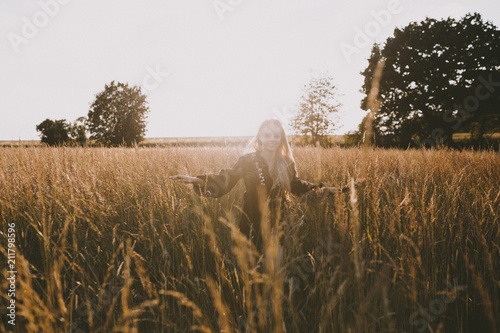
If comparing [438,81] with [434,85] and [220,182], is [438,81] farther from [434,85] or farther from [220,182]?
[220,182]

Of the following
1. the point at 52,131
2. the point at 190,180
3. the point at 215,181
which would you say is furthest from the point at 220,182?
the point at 52,131

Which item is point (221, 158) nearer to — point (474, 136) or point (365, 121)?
point (365, 121)

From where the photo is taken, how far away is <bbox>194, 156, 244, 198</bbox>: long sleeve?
6.89 ft

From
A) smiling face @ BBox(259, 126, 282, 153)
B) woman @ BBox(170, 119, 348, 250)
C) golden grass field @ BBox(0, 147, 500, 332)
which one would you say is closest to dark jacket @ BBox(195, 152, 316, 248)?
woman @ BBox(170, 119, 348, 250)

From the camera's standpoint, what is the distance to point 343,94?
26.8m

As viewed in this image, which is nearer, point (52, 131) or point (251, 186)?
point (251, 186)

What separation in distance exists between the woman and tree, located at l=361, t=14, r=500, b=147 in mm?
18613

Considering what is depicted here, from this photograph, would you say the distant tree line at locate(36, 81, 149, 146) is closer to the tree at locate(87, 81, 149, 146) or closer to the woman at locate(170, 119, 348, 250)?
the tree at locate(87, 81, 149, 146)

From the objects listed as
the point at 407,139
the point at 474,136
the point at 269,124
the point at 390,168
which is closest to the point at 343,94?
the point at 407,139

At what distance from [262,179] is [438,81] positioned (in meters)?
22.1

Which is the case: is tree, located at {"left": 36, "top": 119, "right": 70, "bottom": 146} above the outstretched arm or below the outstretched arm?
above

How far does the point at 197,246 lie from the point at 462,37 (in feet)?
80.3

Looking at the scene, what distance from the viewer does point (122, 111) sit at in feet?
93.2

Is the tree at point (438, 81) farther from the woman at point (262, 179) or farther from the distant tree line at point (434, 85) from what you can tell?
the woman at point (262, 179)
